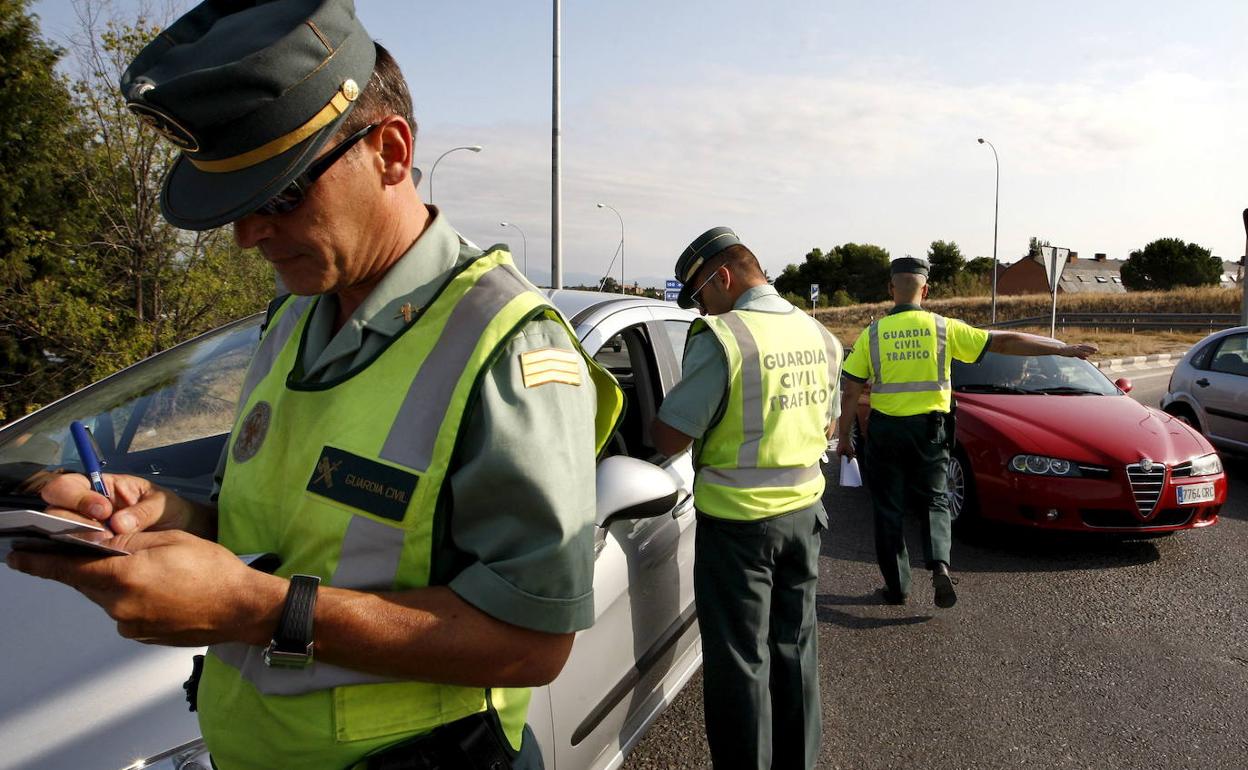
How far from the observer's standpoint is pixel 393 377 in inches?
43.4

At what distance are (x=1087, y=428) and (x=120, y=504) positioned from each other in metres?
5.91

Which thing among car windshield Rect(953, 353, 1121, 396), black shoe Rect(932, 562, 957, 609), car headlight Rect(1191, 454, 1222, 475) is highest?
car windshield Rect(953, 353, 1121, 396)

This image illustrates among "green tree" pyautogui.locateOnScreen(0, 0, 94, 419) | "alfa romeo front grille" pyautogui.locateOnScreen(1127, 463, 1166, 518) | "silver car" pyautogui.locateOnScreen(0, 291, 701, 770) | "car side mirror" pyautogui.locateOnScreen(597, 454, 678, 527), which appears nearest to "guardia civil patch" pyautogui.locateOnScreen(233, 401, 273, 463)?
"silver car" pyautogui.locateOnScreen(0, 291, 701, 770)

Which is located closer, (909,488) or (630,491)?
(630,491)

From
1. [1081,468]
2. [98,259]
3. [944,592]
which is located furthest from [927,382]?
[98,259]

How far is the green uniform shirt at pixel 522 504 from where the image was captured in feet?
3.41

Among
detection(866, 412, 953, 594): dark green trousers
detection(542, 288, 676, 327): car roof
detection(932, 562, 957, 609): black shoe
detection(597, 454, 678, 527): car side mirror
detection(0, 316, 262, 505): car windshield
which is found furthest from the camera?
detection(866, 412, 953, 594): dark green trousers

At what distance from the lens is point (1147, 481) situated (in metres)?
5.30

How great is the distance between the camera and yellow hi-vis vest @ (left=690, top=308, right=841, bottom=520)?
8.80 ft

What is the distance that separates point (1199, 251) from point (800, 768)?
6918 centimetres

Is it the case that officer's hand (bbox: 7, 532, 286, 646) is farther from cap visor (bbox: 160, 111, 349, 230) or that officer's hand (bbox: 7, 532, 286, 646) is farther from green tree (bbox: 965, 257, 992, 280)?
green tree (bbox: 965, 257, 992, 280)

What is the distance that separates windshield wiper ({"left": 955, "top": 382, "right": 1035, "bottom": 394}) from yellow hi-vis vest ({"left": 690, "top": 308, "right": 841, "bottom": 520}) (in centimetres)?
418

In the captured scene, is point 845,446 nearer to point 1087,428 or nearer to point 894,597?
point 894,597

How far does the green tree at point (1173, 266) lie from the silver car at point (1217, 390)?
58.4 metres
